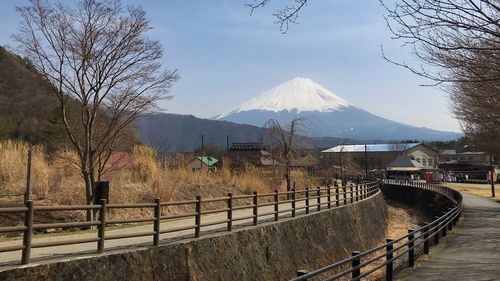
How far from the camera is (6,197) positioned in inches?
744

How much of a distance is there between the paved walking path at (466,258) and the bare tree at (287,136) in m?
17.2

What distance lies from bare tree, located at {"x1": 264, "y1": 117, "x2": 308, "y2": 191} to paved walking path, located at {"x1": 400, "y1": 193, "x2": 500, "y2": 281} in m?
17.2

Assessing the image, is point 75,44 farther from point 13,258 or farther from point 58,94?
point 13,258

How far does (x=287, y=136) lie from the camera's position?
134 feet

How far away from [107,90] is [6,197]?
533 cm

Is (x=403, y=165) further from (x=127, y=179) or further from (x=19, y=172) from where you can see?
(x=19, y=172)

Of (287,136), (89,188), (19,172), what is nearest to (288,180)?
(287,136)

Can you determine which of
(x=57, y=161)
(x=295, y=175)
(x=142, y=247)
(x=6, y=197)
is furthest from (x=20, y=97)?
(x=142, y=247)

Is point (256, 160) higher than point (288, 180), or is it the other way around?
point (256, 160)

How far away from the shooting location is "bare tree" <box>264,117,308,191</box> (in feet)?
132

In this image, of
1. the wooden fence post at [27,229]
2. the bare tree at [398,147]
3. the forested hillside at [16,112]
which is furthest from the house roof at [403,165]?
the wooden fence post at [27,229]

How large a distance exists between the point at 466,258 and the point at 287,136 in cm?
2626

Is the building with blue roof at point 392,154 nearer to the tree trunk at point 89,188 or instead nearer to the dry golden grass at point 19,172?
the dry golden grass at point 19,172

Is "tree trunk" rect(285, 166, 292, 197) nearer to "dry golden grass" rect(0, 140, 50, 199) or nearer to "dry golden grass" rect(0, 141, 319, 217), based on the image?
"dry golden grass" rect(0, 141, 319, 217)
